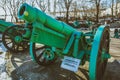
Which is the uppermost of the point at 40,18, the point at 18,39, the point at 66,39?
the point at 40,18

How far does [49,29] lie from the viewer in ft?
15.2

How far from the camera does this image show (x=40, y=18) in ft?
14.5

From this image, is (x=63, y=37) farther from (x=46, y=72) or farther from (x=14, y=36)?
(x=14, y=36)

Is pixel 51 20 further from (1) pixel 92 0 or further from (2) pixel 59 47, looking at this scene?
(1) pixel 92 0

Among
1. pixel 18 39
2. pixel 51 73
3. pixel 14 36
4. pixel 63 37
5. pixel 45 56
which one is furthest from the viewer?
pixel 14 36

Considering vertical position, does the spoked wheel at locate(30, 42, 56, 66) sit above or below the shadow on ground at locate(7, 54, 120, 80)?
above

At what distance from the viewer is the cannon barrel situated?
13.8 ft

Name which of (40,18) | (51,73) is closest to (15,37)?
(51,73)

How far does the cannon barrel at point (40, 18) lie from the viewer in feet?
13.8

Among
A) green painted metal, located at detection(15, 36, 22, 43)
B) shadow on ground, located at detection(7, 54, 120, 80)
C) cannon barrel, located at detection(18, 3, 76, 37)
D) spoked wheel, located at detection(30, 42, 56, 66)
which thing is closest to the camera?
cannon barrel, located at detection(18, 3, 76, 37)

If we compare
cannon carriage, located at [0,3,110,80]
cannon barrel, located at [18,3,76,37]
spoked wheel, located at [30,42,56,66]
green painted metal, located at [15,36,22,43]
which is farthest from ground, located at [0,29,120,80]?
green painted metal, located at [15,36,22,43]

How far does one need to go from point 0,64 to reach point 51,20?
2.67 metres

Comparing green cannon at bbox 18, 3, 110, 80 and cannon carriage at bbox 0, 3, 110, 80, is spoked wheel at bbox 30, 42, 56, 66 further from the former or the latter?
green cannon at bbox 18, 3, 110, 80

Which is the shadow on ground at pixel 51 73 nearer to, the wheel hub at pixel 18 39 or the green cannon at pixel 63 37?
the green cannon at pixel 63 37
